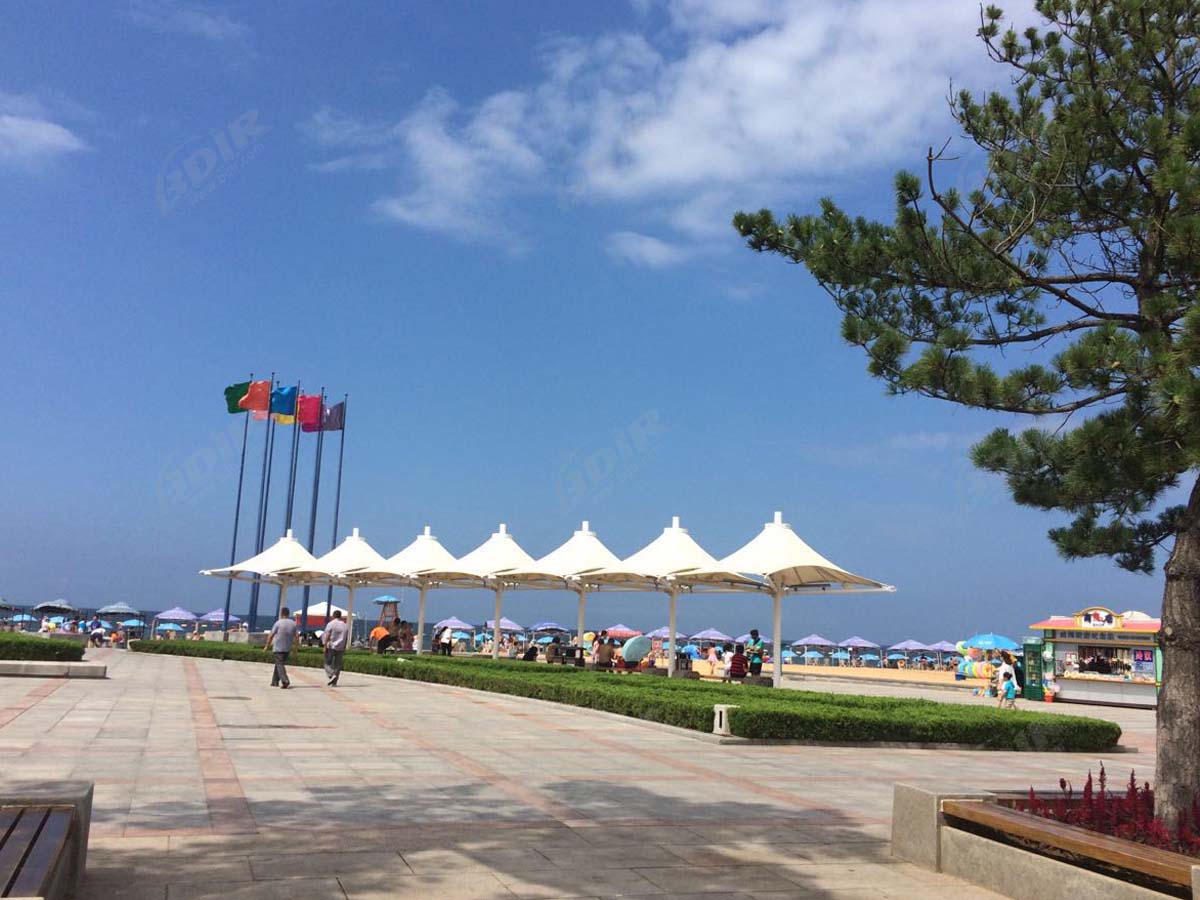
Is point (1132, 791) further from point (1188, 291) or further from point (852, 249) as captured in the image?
point (852, 249)

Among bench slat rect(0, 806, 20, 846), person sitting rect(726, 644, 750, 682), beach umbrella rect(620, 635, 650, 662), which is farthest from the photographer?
beach umbrella rect(620, 635, 650, 662)

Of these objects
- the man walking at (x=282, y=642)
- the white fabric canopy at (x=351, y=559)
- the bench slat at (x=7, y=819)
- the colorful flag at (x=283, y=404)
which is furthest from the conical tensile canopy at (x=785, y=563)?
the colorful flag at (x=283, y=404)

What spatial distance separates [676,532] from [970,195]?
1743cm

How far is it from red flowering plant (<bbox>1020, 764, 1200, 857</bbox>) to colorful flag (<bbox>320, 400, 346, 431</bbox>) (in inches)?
1477

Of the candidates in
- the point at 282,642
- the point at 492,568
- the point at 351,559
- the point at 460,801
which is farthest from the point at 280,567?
the point at 460,801

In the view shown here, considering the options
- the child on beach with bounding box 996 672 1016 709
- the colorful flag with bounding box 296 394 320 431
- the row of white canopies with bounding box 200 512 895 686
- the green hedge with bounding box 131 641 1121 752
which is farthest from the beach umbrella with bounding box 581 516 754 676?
the colorful flag with bounding box 296 394 320 431

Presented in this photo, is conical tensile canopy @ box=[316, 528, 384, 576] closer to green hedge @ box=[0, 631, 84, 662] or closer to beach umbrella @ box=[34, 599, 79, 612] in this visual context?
green hedge @ box=[0, 631, 84, 662]

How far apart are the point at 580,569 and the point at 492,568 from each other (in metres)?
3.41

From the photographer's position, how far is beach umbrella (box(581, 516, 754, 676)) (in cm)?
2164

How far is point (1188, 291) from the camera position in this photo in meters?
6.70

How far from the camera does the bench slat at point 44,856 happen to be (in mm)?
3990

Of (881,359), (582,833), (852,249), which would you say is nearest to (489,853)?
(582,833)

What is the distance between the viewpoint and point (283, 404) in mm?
39562

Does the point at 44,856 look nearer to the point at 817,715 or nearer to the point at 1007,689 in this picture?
the point at 817,715
